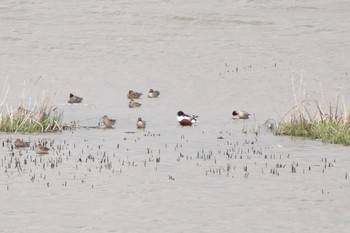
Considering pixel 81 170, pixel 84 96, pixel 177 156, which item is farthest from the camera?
pixel 84 96

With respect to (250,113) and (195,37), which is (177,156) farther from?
(195,37)

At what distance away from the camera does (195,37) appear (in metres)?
39.5

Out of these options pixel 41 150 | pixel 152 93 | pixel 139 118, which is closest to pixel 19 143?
pixel 41 150

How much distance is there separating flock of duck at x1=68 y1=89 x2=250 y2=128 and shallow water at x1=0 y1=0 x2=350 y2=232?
247mm

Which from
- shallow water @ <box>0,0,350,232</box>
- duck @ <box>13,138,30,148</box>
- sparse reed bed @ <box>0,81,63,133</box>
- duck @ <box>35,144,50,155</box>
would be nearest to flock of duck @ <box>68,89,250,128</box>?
shallow water @ <box>0,0,350,232</box>

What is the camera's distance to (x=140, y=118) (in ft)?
78.2

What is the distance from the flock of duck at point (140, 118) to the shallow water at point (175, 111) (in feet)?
0.81

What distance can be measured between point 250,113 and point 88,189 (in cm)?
1159

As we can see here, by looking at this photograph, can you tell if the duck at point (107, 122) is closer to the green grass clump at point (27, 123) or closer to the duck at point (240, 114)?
the green grass clump at point (27, 123)

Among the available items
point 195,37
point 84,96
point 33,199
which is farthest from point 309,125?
point 195,37

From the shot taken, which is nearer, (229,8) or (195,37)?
(195,37)

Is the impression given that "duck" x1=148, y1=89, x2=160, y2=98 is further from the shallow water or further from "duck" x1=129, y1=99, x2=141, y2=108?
"duck" x1=129, y1=99, x2=141, y2=108

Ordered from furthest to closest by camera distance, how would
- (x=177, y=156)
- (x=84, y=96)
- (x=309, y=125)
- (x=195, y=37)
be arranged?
1. (x=195, y=37)
2. (x=84, y=96)
3. (x=309, y=125)
4. (x=177, y=156)

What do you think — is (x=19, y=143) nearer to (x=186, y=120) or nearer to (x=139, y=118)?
(x=139, y=118)
